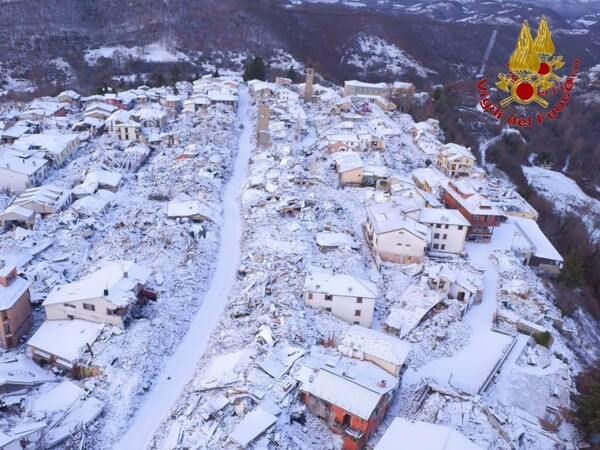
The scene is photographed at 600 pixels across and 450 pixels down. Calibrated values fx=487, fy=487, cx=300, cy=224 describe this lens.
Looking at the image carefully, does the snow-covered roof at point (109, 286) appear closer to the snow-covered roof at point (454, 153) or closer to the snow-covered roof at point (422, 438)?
the snow-covered roof at point (422, 438)

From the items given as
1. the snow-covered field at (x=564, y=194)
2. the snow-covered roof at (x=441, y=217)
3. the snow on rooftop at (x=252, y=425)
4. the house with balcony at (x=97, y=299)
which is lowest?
the snow-covered field at (x=564, y=194)

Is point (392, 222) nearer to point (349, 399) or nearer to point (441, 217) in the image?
point (441, 217)

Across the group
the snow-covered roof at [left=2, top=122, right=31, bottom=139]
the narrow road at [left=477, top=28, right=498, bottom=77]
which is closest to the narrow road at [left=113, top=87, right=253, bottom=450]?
the snow-covered roof at [left=2, top=122, right=31, bottom=139]

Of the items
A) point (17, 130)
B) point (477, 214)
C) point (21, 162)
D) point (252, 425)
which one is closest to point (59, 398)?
point (252, 425)

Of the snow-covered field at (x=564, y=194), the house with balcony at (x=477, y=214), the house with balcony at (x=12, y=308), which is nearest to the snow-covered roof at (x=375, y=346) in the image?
the house with balcony at (x=477, y=214)

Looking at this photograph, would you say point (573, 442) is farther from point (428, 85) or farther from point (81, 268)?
point (428, 85)

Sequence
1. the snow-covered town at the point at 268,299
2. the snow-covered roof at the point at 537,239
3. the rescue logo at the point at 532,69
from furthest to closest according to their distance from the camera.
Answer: the snow-covered roof at the point at 537,239, the snow-covered town at the point at 268,299, the rescue logo at the point at 532,69
